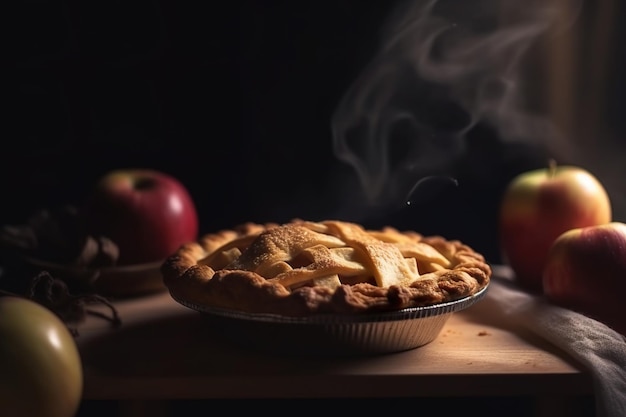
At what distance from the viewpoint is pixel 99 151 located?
5.18 ft

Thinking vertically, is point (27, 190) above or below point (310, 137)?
below

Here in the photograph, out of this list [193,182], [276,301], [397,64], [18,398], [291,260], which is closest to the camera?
[18,398]

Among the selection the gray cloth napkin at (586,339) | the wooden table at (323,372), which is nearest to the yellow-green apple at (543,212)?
the gray cloth napkin at (586,339)

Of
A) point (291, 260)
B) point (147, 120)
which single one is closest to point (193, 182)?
point (147, 120)

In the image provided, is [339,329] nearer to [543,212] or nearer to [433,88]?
[543,212]

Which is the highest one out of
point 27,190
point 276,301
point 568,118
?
point 568,118

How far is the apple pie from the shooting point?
3.06 feet

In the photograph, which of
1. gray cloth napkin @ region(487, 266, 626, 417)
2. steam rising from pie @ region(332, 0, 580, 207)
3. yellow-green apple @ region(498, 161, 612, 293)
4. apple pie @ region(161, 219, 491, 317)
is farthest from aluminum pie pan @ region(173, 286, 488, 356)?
steam rising from pie @ region(332, 0, 580, 207)

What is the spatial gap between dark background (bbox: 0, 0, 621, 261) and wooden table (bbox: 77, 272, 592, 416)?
0.55 m

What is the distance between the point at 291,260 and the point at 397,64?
0.59 metres

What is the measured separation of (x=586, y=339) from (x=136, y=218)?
0.78 m

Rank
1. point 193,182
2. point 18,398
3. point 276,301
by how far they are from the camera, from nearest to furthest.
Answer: point 18,398 → point 276,301 → point 193,182

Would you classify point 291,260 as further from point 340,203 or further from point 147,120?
point 147,120

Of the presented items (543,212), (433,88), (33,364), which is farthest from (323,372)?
(433,88)
